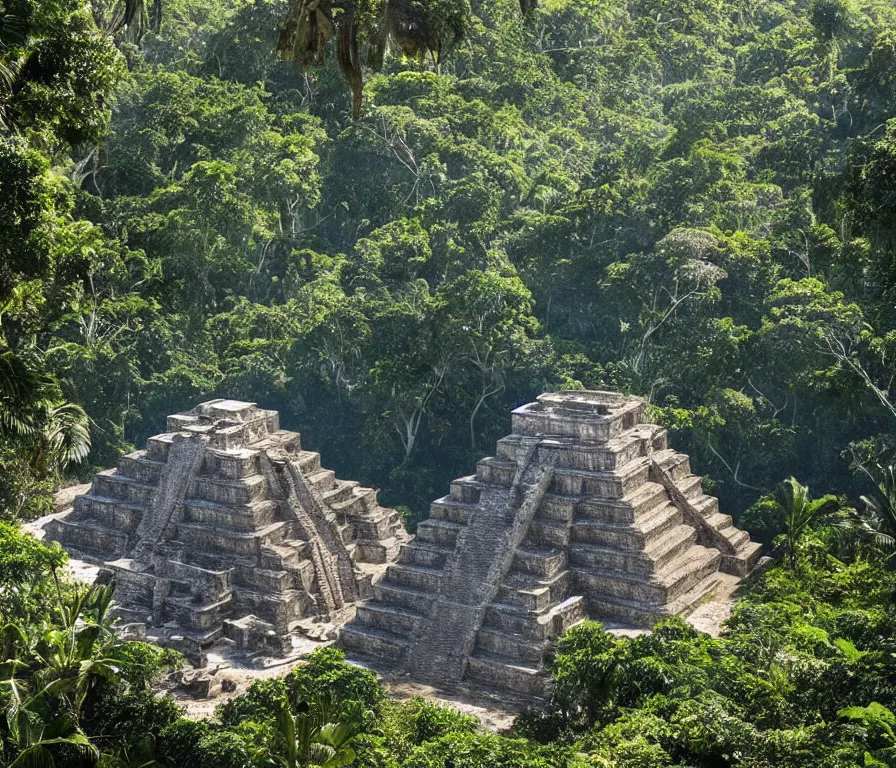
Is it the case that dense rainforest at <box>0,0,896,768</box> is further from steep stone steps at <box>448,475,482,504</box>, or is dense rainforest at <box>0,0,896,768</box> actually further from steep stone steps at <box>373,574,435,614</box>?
steep stone steps at <box>448,475,482,504</box>

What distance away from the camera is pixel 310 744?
19.7m

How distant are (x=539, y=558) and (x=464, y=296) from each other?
13676 mm

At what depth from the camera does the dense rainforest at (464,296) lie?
19938 mm

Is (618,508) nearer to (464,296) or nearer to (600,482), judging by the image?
(600,482)

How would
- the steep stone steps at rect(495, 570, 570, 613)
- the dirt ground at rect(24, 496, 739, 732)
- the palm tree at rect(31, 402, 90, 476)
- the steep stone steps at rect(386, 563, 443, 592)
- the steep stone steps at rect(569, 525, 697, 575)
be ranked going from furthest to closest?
the steep stone steps at rect(386, 563, 443, 592)
the steep stone steps at rect(569, 525, 697, 575)
the steep stone steps at rect(495, 570, 570, 613)
the dirt ground at rect(24, 496, 739, 732)
the palm tree at rect(31, 402, 90, 476)

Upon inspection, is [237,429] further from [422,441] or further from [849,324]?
[849,324]

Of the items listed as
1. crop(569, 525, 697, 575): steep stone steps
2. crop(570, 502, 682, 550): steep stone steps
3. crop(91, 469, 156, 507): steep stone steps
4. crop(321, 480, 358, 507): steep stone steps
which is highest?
crop(570, 502, 682, 550): steep stone steps

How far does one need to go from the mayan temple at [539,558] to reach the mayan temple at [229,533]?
2526 mm

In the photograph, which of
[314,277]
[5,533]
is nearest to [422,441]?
[314,277]

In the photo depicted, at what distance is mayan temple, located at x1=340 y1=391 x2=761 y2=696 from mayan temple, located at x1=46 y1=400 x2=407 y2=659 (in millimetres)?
2526

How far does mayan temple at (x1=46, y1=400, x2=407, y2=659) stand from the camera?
31422 millimetres

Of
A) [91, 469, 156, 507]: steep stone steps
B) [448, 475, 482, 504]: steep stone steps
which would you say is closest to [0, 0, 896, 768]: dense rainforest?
[91, 469, 156, 507]: steep stone steps

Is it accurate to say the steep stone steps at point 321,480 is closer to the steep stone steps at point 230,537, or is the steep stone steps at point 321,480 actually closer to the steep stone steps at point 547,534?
the steep stone steps at point 230,537

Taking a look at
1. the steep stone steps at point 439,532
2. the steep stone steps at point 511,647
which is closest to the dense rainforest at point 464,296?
the steep stone steps at point 511,647
